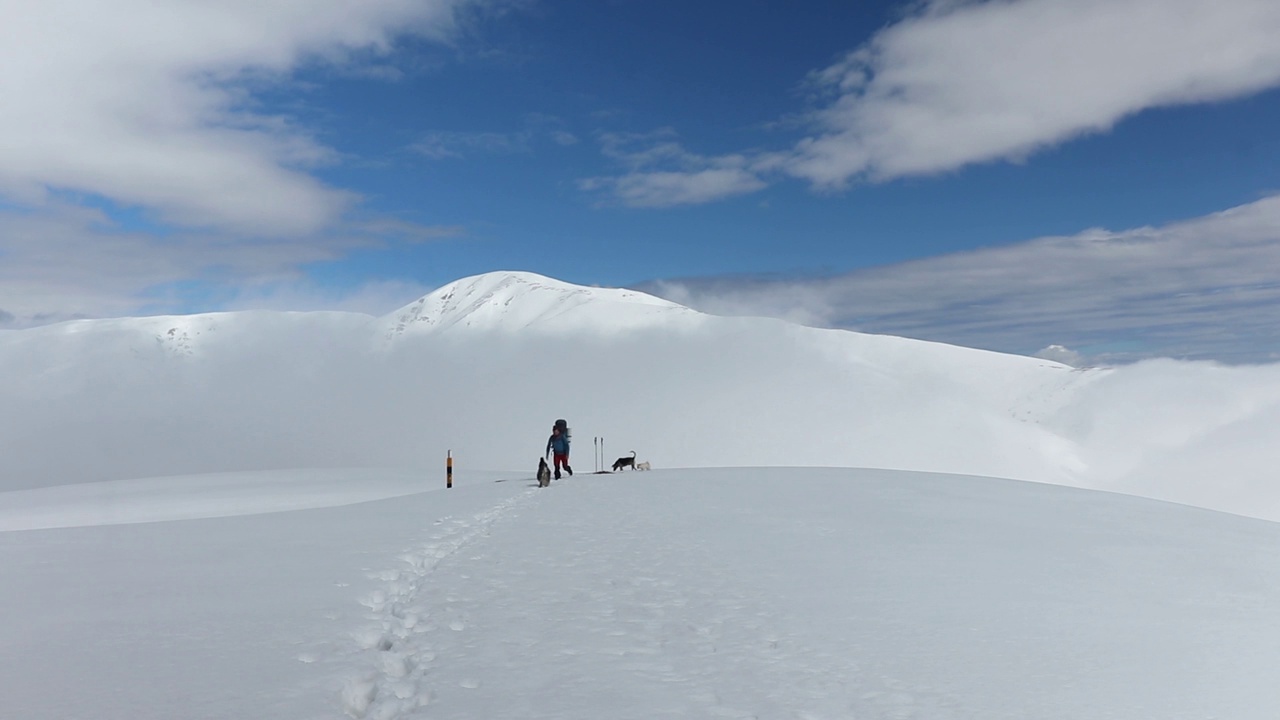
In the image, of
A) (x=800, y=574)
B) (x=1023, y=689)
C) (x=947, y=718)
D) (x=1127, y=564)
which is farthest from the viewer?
(x=1127, y=564)

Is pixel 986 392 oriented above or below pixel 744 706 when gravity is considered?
above

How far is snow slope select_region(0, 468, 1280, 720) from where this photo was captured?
5297mm

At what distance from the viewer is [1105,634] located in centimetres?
706

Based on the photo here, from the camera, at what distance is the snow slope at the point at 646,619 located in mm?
5297

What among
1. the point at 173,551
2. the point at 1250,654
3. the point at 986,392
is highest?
the point at 986,392

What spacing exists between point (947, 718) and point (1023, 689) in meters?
1.03

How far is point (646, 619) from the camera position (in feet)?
23.9

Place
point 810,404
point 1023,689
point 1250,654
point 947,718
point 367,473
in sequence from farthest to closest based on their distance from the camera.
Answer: point 810,404
point 367,473
point 1250,654
point 1023,689
point 947,718

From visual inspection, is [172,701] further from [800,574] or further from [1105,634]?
[1105,634]

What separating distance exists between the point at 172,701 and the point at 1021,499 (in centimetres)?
1623

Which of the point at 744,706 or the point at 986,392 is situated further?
the point at 986,392

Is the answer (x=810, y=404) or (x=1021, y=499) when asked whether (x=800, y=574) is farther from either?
(x=810, y=404)

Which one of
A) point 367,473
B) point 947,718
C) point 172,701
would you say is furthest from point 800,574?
point 367,473

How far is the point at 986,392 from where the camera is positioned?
16462 cm
